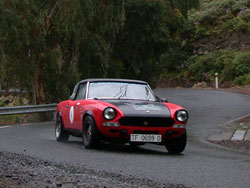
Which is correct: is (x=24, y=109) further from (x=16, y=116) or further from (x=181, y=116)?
(x=16, y=116)

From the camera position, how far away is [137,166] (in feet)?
29.4

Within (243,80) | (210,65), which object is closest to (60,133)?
(243,80)

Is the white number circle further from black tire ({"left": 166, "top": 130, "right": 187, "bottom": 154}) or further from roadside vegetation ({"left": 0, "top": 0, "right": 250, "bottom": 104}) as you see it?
roadside vegetation ({"left": 0, "top": 0, "right": 250, "bottom": 104})

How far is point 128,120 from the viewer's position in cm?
1093

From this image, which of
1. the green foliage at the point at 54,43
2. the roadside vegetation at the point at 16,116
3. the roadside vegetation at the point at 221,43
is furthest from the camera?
the roadside vegetation at the point at 221,43

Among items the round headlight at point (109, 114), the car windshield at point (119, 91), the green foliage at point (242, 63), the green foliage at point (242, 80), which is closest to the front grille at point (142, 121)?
the round headlight at point (109, 114)

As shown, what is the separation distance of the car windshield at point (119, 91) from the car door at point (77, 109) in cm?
28

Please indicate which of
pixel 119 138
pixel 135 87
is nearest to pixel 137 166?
pixel 119 138

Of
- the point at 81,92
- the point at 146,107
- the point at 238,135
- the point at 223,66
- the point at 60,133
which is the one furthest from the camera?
the point at 223,66

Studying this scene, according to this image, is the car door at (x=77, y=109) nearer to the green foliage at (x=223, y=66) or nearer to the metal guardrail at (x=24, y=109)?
the metal guardrail at (x=24, y=109)

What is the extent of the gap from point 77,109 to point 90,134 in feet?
3.73

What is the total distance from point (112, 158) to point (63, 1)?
1588cm

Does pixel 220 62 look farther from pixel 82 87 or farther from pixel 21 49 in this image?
pixel 82 87

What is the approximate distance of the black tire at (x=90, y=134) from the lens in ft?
36.4
